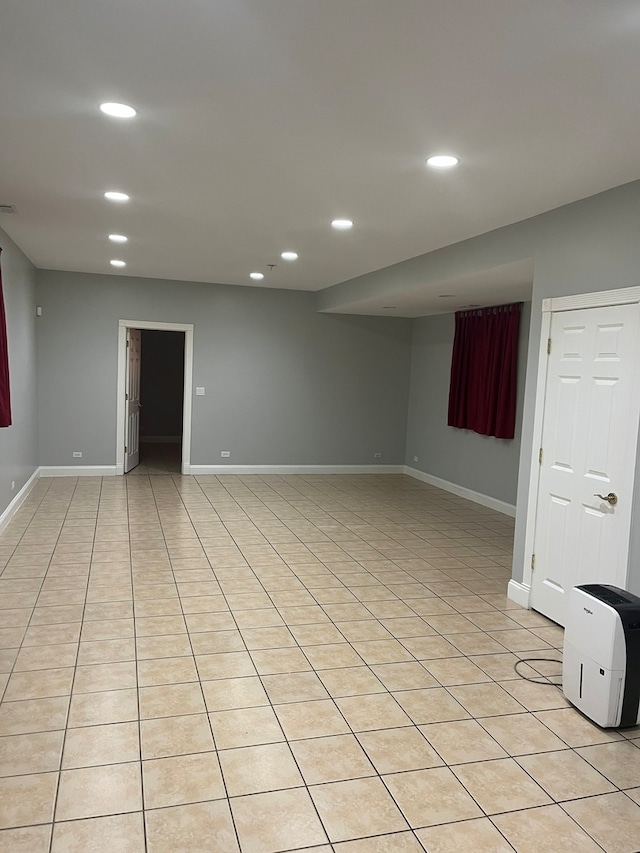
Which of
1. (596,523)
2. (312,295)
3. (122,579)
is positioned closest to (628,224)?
(596,523)

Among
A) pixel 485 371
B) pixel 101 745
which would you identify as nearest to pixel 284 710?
pixel 101 745

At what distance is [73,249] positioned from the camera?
6.38m

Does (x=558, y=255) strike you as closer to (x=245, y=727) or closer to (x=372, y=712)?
(x=372, y=712)

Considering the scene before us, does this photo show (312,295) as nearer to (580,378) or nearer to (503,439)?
(503,439)

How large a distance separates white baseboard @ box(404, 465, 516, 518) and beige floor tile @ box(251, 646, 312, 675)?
4226 mm

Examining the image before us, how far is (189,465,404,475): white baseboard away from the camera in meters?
8.90

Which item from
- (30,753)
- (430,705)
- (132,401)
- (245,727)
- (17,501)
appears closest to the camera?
(30,753)

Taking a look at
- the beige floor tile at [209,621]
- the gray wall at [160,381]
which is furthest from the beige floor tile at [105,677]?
the gray wall at [160,381]

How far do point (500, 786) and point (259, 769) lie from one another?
92cm

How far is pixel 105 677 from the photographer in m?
3.15

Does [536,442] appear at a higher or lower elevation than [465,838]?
higher

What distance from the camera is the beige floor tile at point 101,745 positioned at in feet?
8.18

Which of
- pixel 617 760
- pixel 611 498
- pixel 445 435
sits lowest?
pixel 617 760

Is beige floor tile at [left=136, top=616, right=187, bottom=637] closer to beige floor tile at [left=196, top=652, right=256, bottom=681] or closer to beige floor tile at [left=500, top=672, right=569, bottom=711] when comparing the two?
beige floor tile at [left=196, top=652, right=256, bottom=681]
